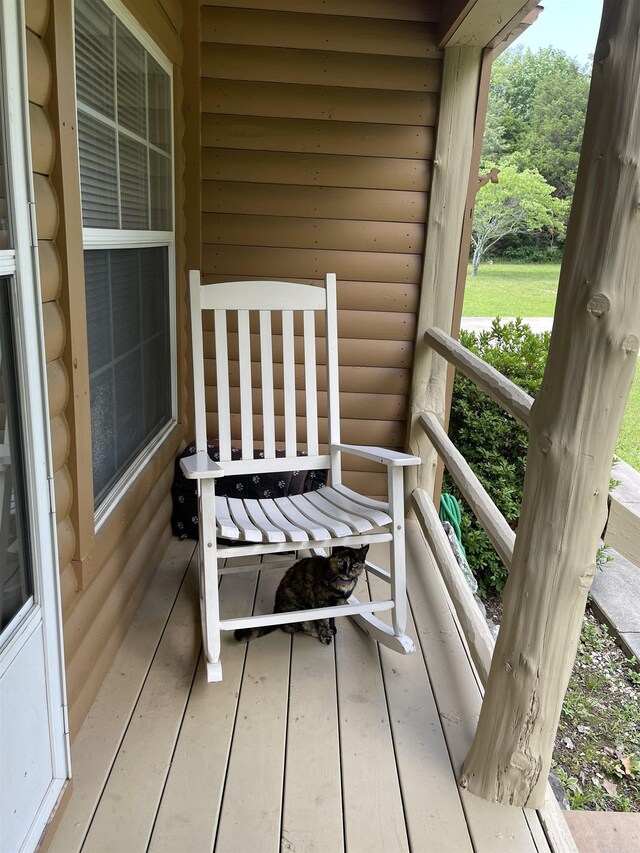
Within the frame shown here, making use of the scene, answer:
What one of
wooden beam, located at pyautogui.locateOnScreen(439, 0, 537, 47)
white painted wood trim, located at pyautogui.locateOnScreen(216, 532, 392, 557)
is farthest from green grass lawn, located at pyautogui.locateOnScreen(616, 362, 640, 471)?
white painted wood trim, located at pyautogui.locateOnScreen(216, 532, 392, 557)

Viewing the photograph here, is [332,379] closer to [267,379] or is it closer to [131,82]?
[267,379]

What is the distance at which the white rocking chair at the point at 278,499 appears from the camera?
2016 mm

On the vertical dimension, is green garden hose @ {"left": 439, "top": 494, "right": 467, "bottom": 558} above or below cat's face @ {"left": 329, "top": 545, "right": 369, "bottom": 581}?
below

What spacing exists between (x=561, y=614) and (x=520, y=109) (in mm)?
13705

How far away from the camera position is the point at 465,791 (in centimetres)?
167

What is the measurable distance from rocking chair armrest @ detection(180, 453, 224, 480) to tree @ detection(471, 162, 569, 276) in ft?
37.3

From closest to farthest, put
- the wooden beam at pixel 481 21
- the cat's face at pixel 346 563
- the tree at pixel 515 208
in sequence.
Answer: the cat's face at pixel 346 563 → the wooden beam at pixel 481 21 → the tree at pixel 515 208

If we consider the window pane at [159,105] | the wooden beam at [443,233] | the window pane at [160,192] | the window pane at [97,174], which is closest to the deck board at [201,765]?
the window pane at [97,174]

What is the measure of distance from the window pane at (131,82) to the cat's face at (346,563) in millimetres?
1552

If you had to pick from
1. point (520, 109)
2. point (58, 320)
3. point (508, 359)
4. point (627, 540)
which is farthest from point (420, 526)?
point (520, 109)

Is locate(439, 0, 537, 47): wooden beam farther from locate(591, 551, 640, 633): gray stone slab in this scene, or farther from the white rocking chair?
locate(591, 551, 640, 633): gray stone slab

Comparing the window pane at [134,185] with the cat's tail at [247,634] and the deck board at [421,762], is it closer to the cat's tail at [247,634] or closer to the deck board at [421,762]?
the cat's tail at [247,634]

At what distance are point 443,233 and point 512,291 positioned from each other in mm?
10020

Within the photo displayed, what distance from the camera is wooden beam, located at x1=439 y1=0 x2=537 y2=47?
7.67 ft
